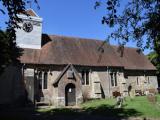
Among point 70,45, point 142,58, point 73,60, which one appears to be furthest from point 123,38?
point 142,58

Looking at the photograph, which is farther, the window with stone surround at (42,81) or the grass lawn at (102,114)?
the window with stone surround at (42,81)

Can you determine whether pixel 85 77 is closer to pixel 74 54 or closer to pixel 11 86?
pixel 74 54

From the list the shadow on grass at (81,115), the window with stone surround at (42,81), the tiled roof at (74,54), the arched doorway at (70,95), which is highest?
the tiled roof at (74,54)

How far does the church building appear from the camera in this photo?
32688 millimetres

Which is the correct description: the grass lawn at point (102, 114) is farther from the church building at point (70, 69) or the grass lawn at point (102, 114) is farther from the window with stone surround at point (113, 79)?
the window with stone surround at point (113, 79)

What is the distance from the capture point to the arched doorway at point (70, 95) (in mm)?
32969

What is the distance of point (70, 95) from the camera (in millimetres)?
33188

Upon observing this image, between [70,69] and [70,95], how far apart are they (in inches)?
132

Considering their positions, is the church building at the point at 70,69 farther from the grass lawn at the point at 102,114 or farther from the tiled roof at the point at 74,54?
the grass lawn at the point at 102,114

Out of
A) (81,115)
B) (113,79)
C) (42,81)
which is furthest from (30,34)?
(81,115)

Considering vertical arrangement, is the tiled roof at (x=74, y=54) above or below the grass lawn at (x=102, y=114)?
above

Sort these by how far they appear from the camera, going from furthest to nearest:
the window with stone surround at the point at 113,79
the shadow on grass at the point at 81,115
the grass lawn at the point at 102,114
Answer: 1. the window with stone surround at the point at 113,79
2. the shadow on grass at the point at 81,115
3. the grass lawn at the point at 102,114

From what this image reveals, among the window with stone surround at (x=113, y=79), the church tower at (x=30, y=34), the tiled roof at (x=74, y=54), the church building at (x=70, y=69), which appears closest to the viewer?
the church building at (x=70, y=69)

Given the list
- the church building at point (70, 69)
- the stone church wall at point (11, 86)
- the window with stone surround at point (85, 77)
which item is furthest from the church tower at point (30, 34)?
the window with stone surround at point (85, 77)
